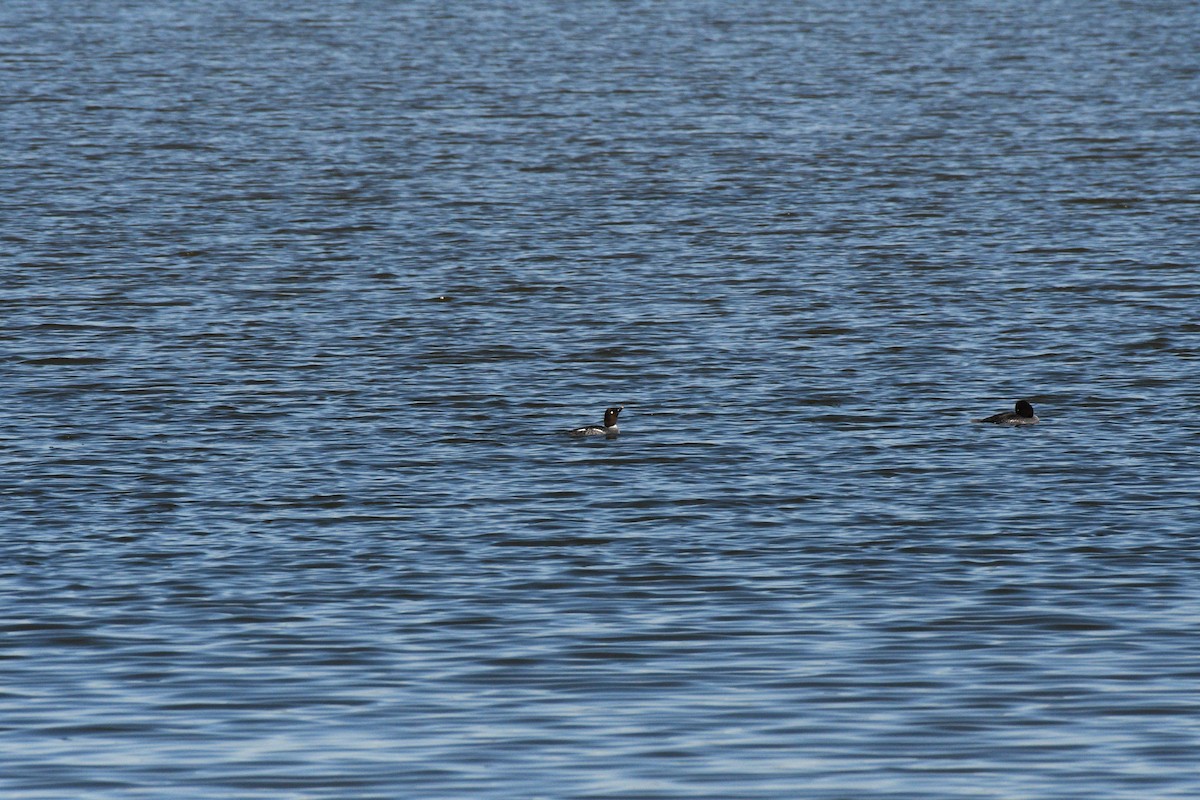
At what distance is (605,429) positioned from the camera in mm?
27062

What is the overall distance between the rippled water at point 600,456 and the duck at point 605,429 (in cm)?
32

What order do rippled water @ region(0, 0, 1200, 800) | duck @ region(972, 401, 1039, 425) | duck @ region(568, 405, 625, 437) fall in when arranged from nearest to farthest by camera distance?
rippled water @ region(0, 0, 1200, 800) → duck @ region(568, 405, 625, 437) → duck @ region(972, 401, 1039, 425)

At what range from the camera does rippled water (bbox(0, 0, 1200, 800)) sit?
1596cm

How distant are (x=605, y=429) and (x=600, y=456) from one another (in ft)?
2.93

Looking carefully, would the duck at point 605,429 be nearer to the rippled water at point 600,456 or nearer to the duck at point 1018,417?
the rippled water at point 600,456

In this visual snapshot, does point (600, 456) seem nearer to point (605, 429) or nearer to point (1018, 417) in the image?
point (605, 429)

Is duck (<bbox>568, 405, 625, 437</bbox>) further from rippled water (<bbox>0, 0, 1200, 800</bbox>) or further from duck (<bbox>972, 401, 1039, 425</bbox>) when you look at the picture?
duck (<bbox>972, 401, 1039, 425</bbox>)

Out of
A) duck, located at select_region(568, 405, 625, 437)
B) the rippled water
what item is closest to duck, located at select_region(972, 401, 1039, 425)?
the rippled water

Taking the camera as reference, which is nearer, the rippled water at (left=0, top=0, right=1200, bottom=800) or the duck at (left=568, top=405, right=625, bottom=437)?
the rippled water at (left=0, top=0, right=1200, bottom=800)

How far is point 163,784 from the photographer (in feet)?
48.7

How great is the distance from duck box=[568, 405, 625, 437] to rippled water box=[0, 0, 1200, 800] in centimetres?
32

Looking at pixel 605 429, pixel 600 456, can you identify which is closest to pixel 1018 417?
pixel 605 429

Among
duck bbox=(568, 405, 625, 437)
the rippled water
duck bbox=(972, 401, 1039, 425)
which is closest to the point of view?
the rippled water

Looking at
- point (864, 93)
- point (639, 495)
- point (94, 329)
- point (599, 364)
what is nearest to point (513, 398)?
point (599, 364)
